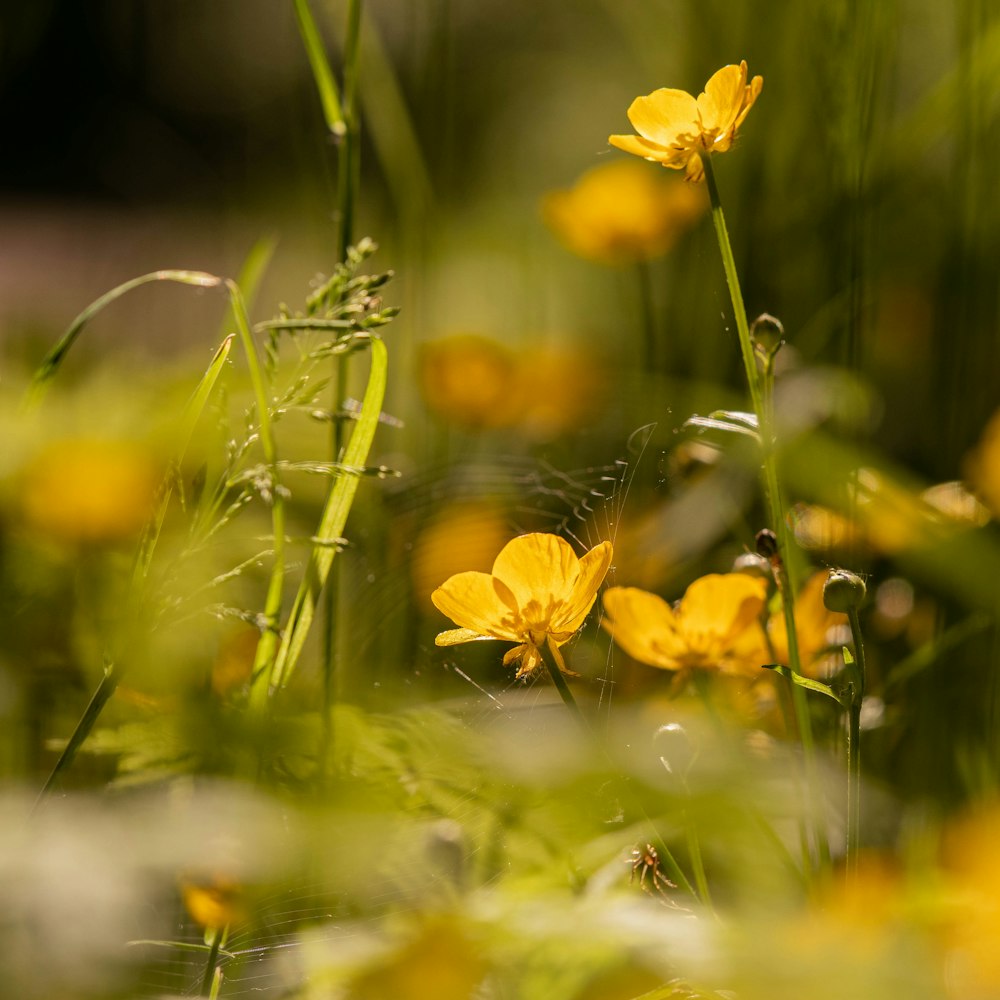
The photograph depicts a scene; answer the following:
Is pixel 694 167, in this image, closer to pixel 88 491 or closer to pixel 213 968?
pixel 213 968

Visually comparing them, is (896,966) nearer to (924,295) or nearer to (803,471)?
(803,471)

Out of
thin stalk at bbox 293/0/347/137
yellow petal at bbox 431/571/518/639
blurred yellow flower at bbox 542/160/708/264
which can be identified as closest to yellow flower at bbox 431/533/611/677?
yellow petal at bbox 431/571/518/639

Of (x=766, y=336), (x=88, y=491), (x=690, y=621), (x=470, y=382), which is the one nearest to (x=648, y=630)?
(x=690, y=621)

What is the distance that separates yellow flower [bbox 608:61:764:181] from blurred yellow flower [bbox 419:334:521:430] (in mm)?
543

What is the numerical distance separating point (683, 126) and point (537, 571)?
162mm

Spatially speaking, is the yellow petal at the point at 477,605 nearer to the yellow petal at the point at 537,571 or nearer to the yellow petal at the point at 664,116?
the yellow petal at the point at 537,571

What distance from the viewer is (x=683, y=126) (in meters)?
0.39

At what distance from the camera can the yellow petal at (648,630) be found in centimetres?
42

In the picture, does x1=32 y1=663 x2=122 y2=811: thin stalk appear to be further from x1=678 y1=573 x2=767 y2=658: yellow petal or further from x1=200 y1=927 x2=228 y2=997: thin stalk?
x1=678 y1=573 x2=767 y2=658: yellow petal

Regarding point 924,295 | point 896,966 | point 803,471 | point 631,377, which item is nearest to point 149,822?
point 896,966

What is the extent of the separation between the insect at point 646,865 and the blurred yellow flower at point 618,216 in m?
0.67

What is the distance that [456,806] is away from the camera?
1.31 ft

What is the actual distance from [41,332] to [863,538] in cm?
94

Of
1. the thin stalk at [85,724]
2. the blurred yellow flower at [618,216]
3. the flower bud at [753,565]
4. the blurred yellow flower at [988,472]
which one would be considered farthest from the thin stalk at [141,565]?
the blurred yellow flower at [618,216]
